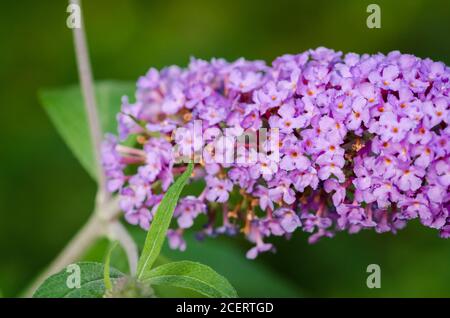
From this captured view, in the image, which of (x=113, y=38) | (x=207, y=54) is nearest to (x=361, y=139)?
(x=207, y=54)

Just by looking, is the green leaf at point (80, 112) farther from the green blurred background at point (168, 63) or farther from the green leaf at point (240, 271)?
the green blurred background at point (168, 63)

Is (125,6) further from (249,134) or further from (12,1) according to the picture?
(249,134)

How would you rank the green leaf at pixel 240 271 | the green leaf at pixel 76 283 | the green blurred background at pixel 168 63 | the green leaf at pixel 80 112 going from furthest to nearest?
1. the green blurred background at pixel 168 63
2. the green leaf at pixel 240 271
3. the green leaf at pixel 80 112
4. the green leaf at pixel 76 283

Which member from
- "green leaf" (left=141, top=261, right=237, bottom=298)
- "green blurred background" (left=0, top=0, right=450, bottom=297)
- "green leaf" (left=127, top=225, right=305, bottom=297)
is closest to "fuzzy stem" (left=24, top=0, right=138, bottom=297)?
"green leaf" (left=141, top=261, right=237, bottom=298)

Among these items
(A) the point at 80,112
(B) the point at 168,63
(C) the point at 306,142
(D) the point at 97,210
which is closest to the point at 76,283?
(C) the point at 306,142

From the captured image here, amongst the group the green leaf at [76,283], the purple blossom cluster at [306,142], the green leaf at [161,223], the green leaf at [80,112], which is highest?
the green leaf at [80,112]

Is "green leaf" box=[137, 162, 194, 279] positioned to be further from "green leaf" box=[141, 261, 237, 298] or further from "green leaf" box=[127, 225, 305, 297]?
"green leaf" box=[127, 225, 305, 297]

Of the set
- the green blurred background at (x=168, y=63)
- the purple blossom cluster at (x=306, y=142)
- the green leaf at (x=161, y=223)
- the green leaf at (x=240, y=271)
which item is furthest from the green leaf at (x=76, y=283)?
the green blurred background at (x=168, y=63)
